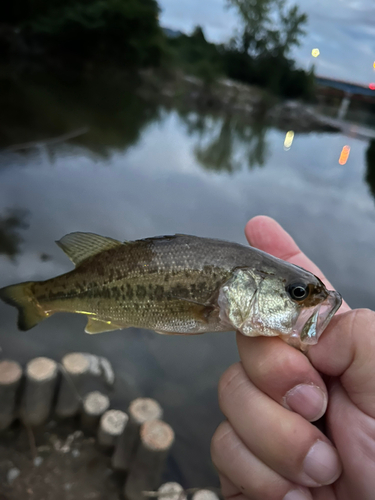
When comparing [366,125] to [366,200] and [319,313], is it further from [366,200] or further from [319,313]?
[319,313]

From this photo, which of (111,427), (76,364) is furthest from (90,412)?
(76,364)

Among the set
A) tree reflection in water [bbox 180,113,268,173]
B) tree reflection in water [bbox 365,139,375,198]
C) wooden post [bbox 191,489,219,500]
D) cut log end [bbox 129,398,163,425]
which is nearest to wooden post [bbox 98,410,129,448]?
cut log end [bbox 129,398,163,425]

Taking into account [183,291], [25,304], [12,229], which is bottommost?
[12,229]

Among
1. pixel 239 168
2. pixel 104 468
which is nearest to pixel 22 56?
pixel 239 168

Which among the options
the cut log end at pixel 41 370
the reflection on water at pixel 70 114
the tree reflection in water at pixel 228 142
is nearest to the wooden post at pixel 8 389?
the cut log end at pixel 41 370

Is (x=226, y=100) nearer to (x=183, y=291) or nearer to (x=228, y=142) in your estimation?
(x=228, y=142)

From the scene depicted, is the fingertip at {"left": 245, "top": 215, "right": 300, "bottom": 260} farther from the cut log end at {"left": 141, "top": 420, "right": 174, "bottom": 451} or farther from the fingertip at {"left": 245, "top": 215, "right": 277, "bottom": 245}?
the cut log end at {"left": 141, "top": 420, "right": 174, "bottom": 451}
